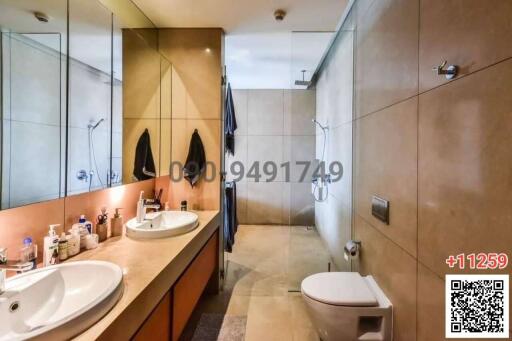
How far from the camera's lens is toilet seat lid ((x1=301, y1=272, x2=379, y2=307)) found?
142cm

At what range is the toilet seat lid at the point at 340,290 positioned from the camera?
4.67ft

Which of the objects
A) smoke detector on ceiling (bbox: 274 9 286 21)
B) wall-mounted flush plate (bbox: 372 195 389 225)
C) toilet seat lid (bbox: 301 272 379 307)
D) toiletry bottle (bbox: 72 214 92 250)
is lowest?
toilet seat lid (bbox: 301 272 379 307)

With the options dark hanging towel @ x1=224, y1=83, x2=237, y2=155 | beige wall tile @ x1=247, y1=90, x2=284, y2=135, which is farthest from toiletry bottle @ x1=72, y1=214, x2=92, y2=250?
beige wall tile @ x1=247, y1=90, x2=284, y2=135

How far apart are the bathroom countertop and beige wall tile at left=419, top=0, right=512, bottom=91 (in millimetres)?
1467

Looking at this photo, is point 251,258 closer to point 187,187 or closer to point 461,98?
point 187,187

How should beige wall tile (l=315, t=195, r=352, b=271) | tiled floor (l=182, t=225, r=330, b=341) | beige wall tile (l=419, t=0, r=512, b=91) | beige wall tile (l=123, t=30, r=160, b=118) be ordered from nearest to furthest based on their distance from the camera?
beige wall tile (l=419, t=0, r=512, b=91) → beige wall tile (l=123, t=30, r=160, b=118) → tiled floor (l=182, t=225, r=330, b=341) → beige wall tile (l=315, t=195, r=352, b=271)

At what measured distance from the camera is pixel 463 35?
0.86 meters

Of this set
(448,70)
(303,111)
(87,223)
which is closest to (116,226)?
(87,223)

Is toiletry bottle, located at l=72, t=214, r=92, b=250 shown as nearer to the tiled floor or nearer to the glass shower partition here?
the tiled floor

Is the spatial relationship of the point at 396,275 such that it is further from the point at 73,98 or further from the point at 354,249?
the point at 73,98

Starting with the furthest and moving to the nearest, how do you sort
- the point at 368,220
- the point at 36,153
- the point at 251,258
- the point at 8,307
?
1. the point at 251,258
2. the point at 368,220
3. the point at 36,153
4. the point at 8,307

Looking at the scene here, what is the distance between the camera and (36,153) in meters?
1.16

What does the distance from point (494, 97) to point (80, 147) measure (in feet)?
6.11

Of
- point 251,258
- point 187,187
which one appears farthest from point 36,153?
point 251,258
